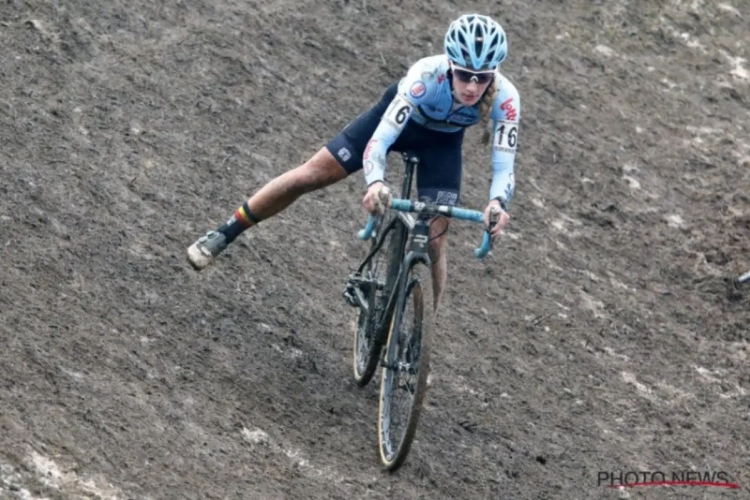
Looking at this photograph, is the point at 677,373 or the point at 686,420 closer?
the point at 686,420

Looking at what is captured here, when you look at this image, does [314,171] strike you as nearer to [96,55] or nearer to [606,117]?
[96,55]

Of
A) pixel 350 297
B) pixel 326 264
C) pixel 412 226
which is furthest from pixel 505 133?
pixel 326 264

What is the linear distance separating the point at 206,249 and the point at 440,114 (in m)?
2.07

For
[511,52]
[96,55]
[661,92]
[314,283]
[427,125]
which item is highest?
[427,125]

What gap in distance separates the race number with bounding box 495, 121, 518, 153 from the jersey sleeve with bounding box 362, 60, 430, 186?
523 millimetres

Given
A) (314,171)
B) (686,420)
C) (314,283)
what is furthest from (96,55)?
(686,420)

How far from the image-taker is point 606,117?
1320cm

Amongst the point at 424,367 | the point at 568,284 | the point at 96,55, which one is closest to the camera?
the point at 424,367

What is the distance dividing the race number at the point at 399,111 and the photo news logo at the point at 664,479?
2730mm

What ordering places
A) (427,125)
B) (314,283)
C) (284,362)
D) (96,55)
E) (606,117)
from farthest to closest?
(606,117)
(96,55)
(314,283)
(284,362)
(427,125)

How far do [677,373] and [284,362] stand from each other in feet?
10.9

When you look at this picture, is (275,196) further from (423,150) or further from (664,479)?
(664,479)

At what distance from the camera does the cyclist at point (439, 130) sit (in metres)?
7.03

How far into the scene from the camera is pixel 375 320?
7789 millimetres
